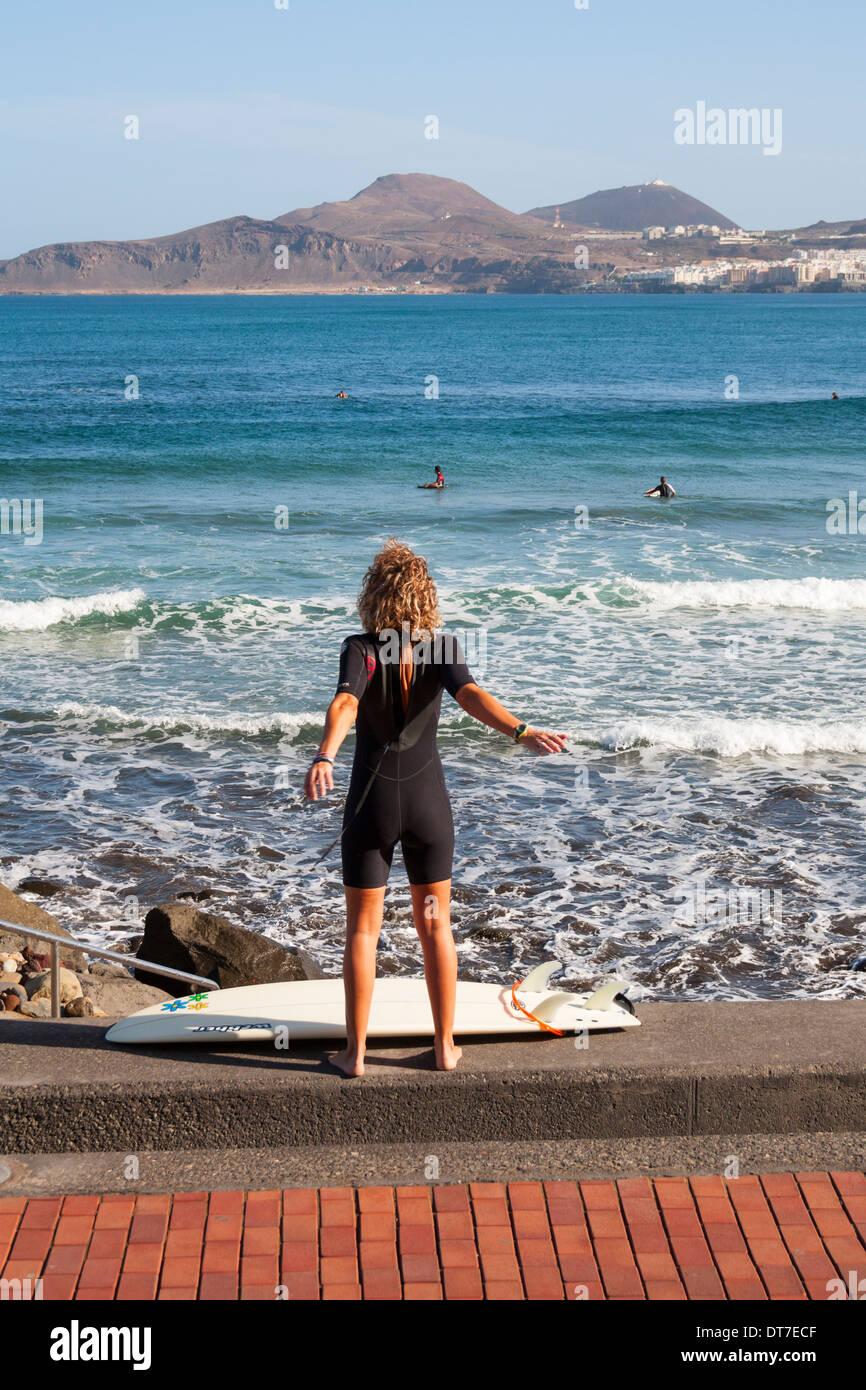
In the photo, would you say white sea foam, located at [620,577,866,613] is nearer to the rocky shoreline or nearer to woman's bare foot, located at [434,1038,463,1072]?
the rocky shoreline

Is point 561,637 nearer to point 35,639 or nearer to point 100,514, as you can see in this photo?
point 35,639

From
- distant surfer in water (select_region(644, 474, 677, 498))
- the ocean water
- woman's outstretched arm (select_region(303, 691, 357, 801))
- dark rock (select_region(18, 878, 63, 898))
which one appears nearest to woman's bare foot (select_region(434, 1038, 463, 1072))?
woman's outstretched arm (select_region(303, 691, 357, 801))

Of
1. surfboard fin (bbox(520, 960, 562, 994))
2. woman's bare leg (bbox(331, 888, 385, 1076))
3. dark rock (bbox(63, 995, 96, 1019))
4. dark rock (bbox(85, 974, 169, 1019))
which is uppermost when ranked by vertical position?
woman's bare leg (bbox(331, 888, 385, 1076))

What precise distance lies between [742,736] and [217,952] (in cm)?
693

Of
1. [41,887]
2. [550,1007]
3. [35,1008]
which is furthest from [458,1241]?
[41,887]

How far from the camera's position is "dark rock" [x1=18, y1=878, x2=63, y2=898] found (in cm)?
924

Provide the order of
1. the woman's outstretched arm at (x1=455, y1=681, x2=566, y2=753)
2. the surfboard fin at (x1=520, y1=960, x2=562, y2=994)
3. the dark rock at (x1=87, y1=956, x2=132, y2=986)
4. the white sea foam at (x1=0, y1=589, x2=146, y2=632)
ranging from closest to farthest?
1. the woman's outstretched arm at (x1=455, y1=681, x2=566, y2=753)
2. the surfboard fin at (x1=520, y1=960, x2=562, y2=994)
3. the dark rock at (x1=87, y1=956, x2=132, y2=986)
4. the white sea foam at (x1=0, y1=589, x2=146, y2=632)

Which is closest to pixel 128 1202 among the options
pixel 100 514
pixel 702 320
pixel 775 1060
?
pixel 775 1060

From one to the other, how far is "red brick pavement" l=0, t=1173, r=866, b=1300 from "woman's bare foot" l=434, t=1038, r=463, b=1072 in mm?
427

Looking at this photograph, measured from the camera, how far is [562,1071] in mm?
4410

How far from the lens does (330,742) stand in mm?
3902

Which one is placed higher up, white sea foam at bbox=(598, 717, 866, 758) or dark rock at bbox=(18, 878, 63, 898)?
white sea foam at bbox=(598, 717, 866, 758)
